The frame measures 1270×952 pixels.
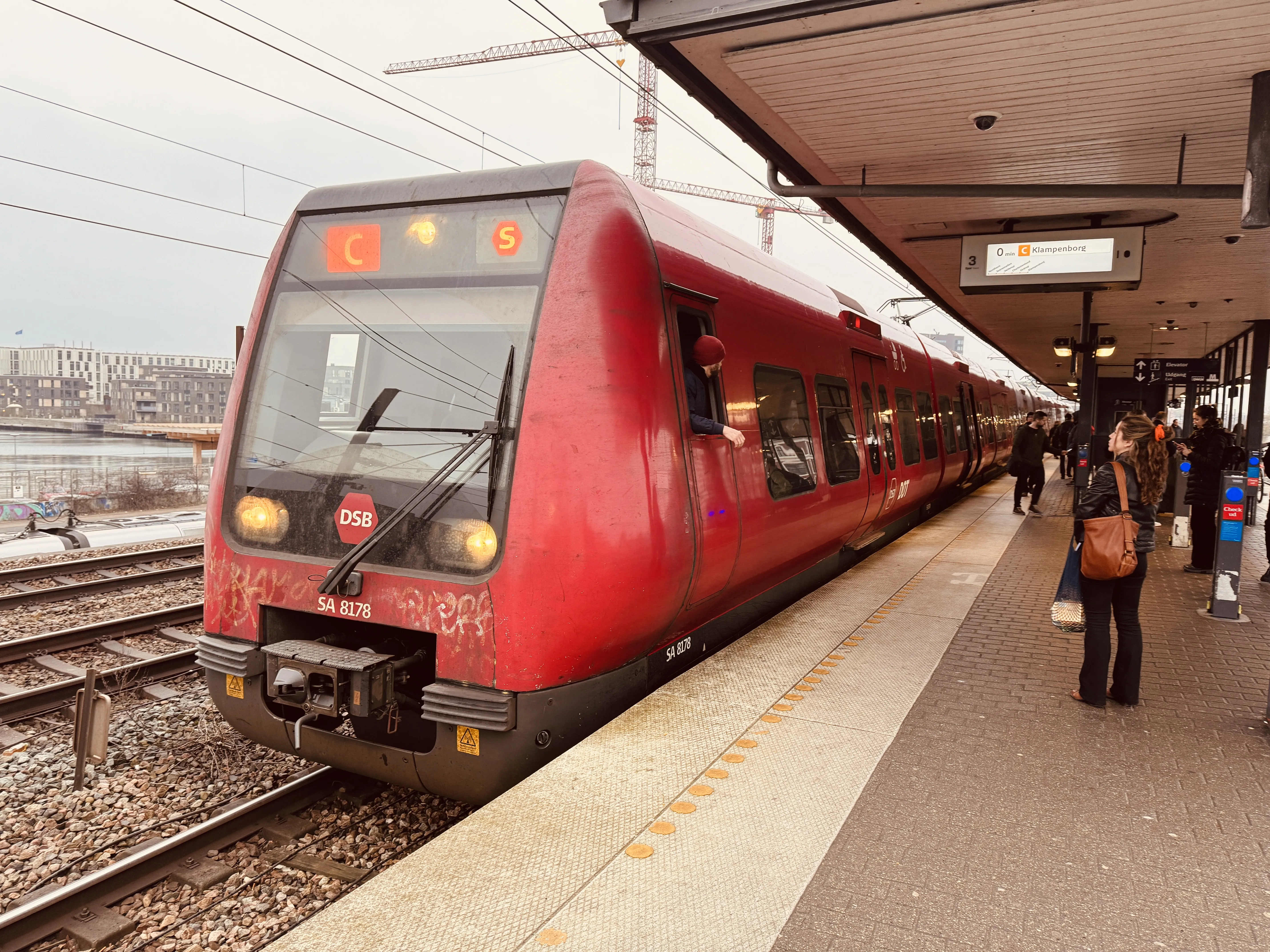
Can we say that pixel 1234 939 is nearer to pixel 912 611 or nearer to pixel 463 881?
pixel 463 881

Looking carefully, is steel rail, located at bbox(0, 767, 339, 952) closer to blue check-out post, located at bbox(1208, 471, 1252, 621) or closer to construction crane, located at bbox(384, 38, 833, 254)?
blue check-out post, located at bbox(1208, 471, 1252, 621)

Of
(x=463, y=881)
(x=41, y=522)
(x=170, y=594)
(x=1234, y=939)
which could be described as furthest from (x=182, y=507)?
(x=1234, y=939)

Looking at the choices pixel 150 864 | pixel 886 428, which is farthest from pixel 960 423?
Result: pixel 150 864

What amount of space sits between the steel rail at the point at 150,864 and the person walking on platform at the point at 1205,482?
838 cm

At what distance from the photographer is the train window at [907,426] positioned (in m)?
9.09

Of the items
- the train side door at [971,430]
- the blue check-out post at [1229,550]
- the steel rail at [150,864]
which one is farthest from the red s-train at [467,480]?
the train side door at [971,430]

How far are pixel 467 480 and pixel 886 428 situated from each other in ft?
19.4

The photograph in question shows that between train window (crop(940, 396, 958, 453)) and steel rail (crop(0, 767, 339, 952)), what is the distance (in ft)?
32.8

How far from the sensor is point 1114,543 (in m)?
4.30

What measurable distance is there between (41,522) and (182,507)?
4735mm

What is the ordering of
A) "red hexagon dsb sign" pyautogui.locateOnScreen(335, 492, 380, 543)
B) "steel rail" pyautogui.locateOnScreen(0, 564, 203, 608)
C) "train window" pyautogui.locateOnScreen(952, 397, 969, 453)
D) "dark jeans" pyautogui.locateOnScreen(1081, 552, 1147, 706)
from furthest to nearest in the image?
"train window" pyautogui.locateOnScreen(952, 397, 969, 453) < "steel rail" pyautogui.locateOnScreen(0, 564, 203, 608) < "dark jeans" pyautogui.locateOnScreen(1081, 552, 1147, 706) < "red hexagon dsb sign" pyautogui.locateOnScreen(335, 492, 380, 543)

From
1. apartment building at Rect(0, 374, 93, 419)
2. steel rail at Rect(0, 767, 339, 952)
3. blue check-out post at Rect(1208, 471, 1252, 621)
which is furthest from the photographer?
apartment building at Rect(0, 374, 93, 419)

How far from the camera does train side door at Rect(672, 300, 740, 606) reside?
13.4 feet

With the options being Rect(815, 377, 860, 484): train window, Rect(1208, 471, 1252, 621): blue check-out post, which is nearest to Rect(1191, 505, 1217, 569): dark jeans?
Rect(1208, 471, 1252, 621): blue check-out post
